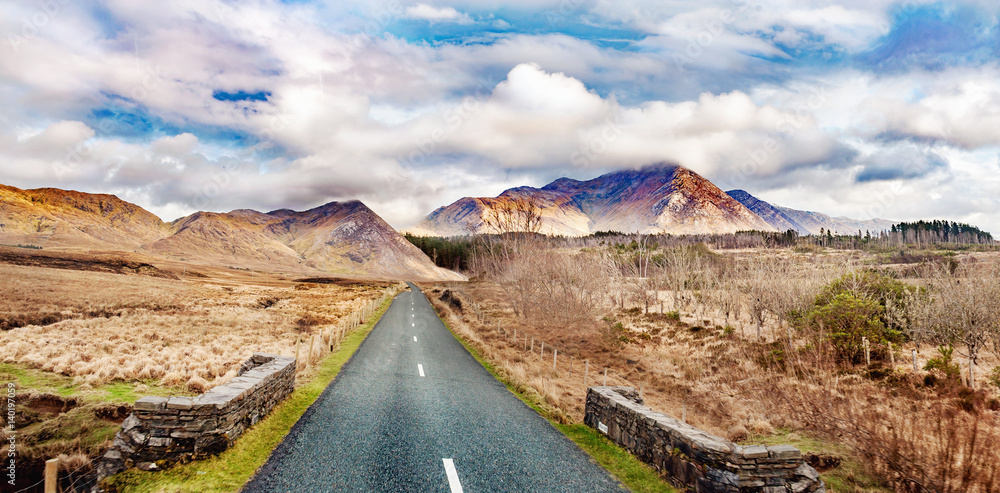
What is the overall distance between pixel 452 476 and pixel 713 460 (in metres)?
4.49

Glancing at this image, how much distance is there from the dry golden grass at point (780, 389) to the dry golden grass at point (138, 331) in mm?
11664

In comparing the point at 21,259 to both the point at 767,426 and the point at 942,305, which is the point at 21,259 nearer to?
the point at 767,426

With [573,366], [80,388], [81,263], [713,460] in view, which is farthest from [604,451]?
[81,263]

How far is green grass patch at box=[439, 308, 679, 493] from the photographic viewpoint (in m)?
7.59

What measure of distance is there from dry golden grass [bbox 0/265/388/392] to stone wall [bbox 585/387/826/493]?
13.0 metres

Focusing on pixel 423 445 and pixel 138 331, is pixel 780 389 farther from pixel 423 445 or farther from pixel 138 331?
pixel 138 331

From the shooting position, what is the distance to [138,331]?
2331cm

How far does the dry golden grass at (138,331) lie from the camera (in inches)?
604

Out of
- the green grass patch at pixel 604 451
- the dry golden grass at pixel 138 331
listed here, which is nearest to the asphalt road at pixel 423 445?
the green grass patch at pixel 604 451

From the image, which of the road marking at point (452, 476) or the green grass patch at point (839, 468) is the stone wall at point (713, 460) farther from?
the road marking at point (452, 476)

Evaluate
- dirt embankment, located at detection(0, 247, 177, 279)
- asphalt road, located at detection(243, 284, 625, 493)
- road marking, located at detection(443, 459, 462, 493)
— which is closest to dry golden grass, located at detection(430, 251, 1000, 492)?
asphalt road, located at detection(243, 284, 625, 493)

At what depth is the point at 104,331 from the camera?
74.9 feet

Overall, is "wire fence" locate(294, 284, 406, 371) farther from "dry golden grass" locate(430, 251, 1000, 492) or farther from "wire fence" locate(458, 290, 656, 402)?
"wire fence" locate(458, 290, 656, 402)

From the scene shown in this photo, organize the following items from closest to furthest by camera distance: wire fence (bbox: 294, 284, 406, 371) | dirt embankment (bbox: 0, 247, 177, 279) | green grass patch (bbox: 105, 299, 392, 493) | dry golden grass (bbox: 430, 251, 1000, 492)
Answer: dry golden grass (bbox: 430, 251, 1000, 492)
green grass patch (bbox: 105, 299, 392, 493)
wire fence (bbox: 294, 284, 406, 371)
dirt embankment (bbox: 0, 247, 177, 279)
